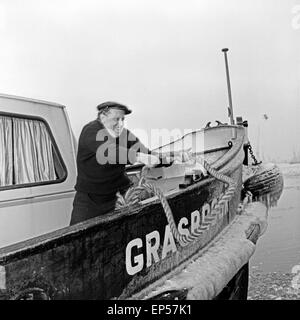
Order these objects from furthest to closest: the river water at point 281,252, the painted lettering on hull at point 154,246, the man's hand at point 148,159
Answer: the river water at point 281,252 < the man's hand at point 148,159 < the painted lettering on hull at point 154,246

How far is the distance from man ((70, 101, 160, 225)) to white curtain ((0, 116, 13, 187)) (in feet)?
0.86

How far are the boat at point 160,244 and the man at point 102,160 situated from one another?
0.29 feet

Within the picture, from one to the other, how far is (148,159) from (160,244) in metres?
0.35

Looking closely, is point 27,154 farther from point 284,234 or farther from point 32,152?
point 284,234

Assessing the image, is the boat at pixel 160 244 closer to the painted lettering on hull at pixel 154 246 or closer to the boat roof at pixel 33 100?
the painted lettering on hull at pixel 154 246

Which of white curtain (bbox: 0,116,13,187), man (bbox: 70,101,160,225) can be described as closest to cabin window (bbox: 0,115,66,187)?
white curtain (bbox: 0,116,13,187)

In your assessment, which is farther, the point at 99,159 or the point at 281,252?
the point at 281,252

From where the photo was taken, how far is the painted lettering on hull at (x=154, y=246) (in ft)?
4.61

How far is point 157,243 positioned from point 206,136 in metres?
1.28

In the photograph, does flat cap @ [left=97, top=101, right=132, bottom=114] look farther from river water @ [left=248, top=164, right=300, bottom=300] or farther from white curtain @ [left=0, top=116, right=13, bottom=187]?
river water @ [left=248, top=164, right=300, bottom=300]

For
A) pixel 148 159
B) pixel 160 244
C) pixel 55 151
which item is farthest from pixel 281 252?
pixel 55 151

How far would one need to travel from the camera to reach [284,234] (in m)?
2.00

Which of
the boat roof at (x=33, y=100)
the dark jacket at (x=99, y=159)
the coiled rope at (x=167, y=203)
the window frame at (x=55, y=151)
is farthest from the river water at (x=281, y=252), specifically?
the boat roof at (x=33, y=100)
